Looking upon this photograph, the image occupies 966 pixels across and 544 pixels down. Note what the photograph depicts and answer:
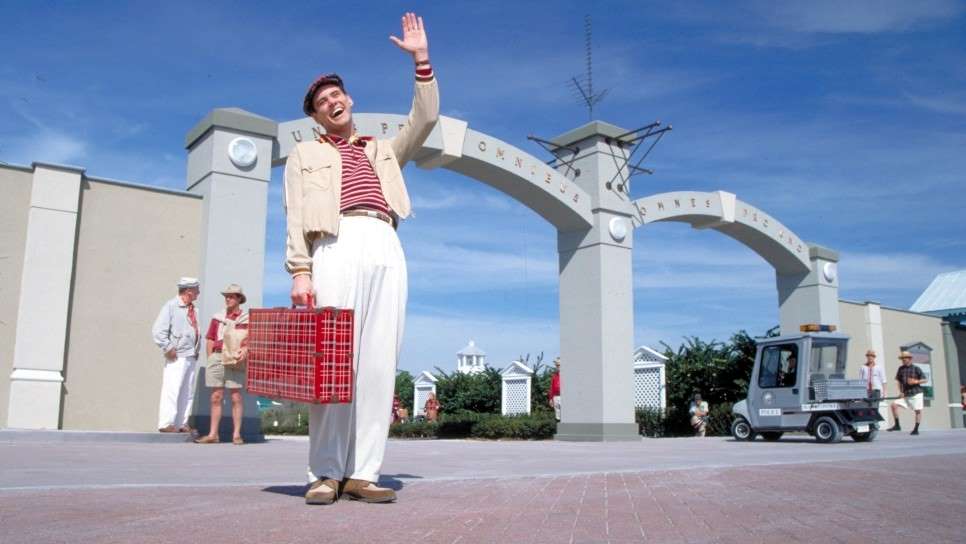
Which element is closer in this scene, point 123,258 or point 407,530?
point 407,530

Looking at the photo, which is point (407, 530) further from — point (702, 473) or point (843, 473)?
point (843, 473)

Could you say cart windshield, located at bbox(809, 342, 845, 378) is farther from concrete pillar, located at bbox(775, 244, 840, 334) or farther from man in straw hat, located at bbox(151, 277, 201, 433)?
man in straw hat, located at bbox(151, 277, 201, 433)

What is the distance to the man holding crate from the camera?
3.52 metres

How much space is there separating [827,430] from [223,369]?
8.97m

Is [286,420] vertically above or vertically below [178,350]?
below

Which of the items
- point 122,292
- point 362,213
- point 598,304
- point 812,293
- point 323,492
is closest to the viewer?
point 323,492

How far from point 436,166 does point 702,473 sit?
7.89 m

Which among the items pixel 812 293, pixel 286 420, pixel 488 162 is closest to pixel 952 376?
pixel 812 293

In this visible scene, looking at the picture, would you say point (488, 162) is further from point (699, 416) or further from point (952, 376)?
point (952, 376)

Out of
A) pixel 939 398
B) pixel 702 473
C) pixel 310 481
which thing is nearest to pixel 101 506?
pixel 310 481

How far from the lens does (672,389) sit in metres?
19.8

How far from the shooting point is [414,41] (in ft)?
12.5

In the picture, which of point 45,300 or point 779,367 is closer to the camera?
point 45,300

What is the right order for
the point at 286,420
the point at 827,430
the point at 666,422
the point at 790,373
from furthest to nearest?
1. the point at 286,420
2. the point at 666,422
3. the point at 790,373
4. the point at 827,430
